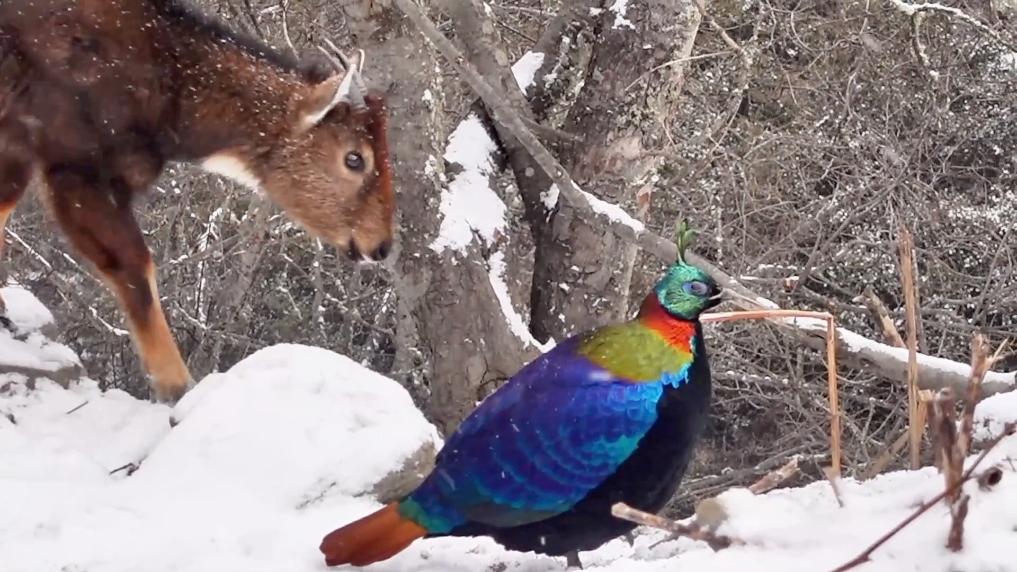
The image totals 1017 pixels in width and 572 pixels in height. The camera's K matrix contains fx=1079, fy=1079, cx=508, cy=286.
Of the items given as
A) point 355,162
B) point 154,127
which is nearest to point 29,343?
point 154,127

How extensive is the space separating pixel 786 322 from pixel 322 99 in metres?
1.85

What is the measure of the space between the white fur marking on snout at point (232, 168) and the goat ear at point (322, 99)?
0.95ft

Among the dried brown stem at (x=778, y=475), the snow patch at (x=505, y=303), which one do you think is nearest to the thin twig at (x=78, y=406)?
the snow patch at (x=505, y=303)

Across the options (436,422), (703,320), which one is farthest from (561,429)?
(436,422)

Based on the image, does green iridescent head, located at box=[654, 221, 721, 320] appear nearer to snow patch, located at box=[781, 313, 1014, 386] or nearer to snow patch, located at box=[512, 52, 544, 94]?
snow patch, located at box=[781, 313, 1014, 386]

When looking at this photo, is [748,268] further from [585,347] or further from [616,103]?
[585,347]

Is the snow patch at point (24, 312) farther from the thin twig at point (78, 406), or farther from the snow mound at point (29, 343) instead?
the thin twig at point (78, 406)

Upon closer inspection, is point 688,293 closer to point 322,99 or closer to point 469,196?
point 322,99

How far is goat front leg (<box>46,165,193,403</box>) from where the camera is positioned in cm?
362

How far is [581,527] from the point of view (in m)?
2.31

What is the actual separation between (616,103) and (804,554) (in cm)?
370

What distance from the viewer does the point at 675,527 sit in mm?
1425

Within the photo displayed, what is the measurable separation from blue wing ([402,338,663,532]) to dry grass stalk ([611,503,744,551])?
0.60m

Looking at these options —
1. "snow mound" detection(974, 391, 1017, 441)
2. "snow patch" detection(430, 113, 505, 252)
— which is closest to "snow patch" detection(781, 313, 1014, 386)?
"snow mound" detection(974, 391, 1017, 441)
